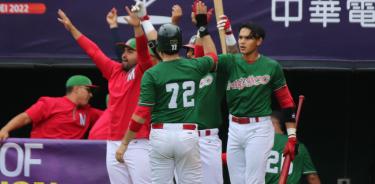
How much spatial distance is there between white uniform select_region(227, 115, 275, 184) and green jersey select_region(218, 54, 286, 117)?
0.09 meters

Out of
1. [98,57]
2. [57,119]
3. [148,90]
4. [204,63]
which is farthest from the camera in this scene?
[57,119]

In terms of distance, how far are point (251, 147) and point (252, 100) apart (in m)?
0.36

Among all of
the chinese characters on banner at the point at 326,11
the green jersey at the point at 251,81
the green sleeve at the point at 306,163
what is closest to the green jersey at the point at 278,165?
the green sleeve at the point at 306,163

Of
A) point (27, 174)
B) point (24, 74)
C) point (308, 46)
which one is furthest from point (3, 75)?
point (308, 46)

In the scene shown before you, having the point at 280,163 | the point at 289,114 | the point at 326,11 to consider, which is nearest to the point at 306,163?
the point at 280,163

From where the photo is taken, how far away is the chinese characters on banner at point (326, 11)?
30.0 feet

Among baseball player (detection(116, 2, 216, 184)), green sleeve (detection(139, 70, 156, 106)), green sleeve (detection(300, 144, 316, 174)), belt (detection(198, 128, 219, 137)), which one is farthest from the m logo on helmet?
green sleeve (detection(300, 144, 316, 174))

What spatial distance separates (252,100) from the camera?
7.65 meters

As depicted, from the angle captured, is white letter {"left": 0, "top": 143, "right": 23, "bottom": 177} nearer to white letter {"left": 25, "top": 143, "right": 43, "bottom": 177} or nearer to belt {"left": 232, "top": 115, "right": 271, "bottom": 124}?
white letter {"left": 25, "top": 143, "right": 43, "bottom": 177}

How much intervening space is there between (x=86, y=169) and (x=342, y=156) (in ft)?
10.2

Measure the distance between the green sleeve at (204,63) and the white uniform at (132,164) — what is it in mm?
964

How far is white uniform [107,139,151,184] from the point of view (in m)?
7.73

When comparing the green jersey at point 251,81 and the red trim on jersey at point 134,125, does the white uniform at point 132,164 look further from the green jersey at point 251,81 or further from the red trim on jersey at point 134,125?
the green jersey at point 251,81

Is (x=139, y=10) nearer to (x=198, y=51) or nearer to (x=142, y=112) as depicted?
(x=198, y=51)
